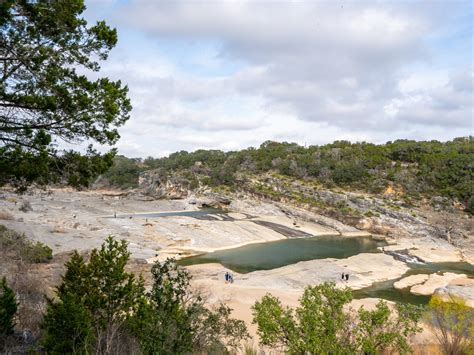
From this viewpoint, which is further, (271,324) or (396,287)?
(396,287)

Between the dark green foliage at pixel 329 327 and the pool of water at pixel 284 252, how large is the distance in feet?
111

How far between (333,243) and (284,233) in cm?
983

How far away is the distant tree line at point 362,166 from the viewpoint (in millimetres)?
88625

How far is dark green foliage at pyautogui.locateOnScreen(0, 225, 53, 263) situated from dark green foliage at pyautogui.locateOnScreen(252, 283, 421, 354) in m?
24.7

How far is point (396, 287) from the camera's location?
133ft

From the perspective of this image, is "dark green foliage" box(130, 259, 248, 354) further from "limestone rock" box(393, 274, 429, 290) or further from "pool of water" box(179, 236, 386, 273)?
"pool of water" box(179, 236, 386, 273)

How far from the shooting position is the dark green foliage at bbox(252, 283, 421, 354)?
1223 cm

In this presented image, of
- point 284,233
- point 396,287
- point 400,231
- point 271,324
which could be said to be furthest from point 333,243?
point 271,324

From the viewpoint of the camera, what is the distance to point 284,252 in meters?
58.1

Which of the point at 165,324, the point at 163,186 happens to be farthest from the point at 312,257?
the point at 163,186

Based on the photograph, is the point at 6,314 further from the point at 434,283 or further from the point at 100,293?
the point at 434,283

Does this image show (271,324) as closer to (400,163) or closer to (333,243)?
(333,243)

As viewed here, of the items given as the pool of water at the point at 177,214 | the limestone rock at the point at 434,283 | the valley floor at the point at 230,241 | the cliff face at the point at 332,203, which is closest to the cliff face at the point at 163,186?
the cliff face at the point at 332,203

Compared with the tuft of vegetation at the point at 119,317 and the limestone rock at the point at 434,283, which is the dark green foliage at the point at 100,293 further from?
the limestone rock at the point at 434,283
